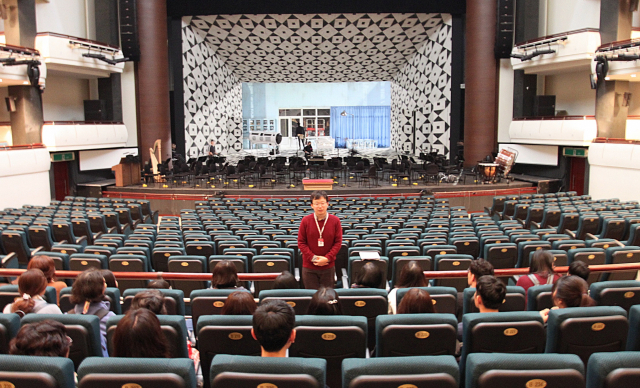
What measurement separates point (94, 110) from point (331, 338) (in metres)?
22.0

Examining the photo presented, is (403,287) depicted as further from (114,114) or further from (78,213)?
(114,114)

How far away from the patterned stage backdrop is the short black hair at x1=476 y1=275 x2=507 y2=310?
71.0 feet

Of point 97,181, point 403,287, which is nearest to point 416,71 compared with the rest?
point 97,181

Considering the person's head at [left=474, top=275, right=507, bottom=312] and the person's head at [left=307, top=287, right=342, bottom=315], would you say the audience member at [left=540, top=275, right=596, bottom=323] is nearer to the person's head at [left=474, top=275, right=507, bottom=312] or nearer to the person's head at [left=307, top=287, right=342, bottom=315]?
the person's head at [left=474, top=275, right=507, bottom=312]

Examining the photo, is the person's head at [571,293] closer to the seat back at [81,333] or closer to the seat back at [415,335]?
the seat back at [415,335]

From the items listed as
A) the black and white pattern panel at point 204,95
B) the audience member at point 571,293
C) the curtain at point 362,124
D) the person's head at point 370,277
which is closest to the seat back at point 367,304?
the person's head at point 370,277

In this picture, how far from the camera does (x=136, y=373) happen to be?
2080mm

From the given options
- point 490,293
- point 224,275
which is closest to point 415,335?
point 490,293

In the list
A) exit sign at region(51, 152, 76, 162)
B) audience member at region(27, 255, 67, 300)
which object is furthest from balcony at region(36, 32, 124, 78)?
audience member at region(27, 255, 67, 300)

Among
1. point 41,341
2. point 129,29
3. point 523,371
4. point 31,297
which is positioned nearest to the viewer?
point 523,371

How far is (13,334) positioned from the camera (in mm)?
2834

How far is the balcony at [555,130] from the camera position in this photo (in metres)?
17.4

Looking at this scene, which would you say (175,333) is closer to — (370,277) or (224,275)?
(224,275)

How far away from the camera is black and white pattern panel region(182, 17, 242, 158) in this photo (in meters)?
24.1
